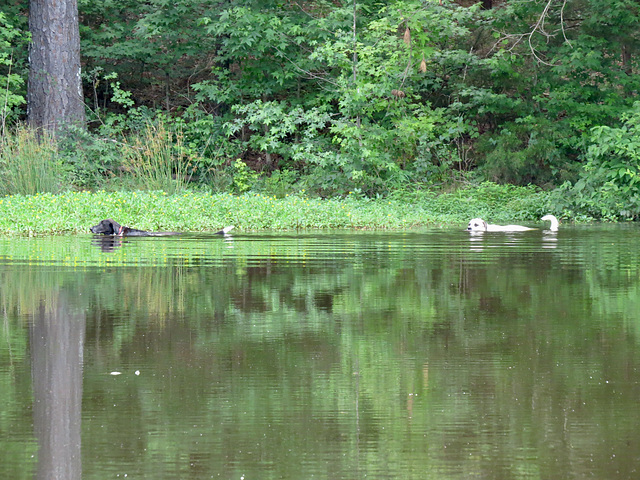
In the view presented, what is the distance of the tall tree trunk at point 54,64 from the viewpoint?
24.5m

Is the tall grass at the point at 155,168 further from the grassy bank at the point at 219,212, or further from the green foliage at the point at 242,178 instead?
the green foliage at the point at 242,178

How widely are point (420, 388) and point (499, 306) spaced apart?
9.72ft

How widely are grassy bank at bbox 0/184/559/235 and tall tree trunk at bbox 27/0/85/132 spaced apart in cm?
676

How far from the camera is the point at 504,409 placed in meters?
4.25

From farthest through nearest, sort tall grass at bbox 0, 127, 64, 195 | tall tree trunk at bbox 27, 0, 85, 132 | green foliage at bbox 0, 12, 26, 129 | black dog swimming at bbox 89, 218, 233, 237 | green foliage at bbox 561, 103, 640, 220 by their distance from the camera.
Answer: tall tree trunk at bbox 27, 0, 85, 132 → green foliage at bbox 0, 12, 26, 129 → green foliage at bbox 561, 103, 640, 220 → tall grass at bbox 0, 127, 64, 195 → black dog swimming at bbox 89, 218, 233, 237

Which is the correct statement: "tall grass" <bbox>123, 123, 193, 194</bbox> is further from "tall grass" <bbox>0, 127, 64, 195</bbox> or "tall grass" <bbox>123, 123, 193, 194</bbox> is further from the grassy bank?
"tall grass" <bbox>0, 127, 64, 195</bbox>

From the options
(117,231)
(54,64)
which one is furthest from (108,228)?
(54,64)

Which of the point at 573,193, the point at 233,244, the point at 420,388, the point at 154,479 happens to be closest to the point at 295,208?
the point at 233,244

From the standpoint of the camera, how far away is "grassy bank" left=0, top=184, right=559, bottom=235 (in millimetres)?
16078

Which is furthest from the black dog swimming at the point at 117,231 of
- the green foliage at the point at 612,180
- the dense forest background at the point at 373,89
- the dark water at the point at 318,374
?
the green foliage at the point at 612,180

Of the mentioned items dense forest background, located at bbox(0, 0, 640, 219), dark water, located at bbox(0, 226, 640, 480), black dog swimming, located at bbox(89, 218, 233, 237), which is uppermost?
dense forest background, located at bbox(0, 0, 640, 219)

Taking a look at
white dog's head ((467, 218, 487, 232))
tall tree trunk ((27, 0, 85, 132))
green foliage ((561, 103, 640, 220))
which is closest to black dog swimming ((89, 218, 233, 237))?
white dog's head ((467, 218, 487, 232))

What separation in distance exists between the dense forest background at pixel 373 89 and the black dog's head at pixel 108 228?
6.41 meters

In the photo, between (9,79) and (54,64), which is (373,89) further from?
(9,79)
